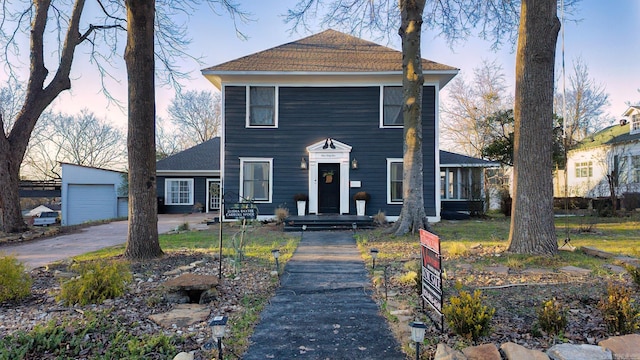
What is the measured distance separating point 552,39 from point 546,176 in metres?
2.35

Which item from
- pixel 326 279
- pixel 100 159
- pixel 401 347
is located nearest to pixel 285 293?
pixel 326 279

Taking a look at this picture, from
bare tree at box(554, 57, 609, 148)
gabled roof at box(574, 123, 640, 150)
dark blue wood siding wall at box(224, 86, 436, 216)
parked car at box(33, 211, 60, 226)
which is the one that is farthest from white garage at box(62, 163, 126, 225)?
bare tree at box(554, 57, 609, 148)

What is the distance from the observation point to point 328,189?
13.5 m

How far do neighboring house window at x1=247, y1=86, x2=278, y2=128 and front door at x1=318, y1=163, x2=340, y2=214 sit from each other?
8.16 ft

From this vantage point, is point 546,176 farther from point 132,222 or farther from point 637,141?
point 637,141

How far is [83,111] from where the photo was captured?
1403 inches

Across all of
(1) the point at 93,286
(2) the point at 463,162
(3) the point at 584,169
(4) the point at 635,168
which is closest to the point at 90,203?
(1) the point at 93,286

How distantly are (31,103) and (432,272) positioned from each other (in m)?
12.9

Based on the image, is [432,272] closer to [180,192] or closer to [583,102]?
[180,192]

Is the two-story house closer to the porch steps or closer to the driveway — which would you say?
the porch steps

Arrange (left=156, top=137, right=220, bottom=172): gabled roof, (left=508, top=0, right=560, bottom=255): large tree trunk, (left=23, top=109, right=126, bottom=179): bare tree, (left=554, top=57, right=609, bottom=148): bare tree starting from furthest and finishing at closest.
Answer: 1. (left=23, top=109, right=126, bottom=179): bare tree
2. (left=554, top=57, right=609, bottom=148): bare tree
3. (left=156, top=137, right=220, bottom=172): gabled roof
4. (left=508, top=0, right=560, bottom=255): large tree trunk

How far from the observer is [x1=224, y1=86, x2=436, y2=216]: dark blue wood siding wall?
43.4ft

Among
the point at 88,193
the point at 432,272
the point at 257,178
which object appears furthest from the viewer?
the point at 88,193

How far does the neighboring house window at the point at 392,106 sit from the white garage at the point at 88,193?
1674 cm
